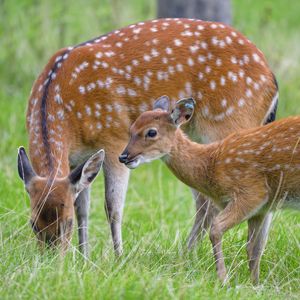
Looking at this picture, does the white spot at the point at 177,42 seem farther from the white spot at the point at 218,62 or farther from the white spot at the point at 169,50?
the white spot at the point at 218,62

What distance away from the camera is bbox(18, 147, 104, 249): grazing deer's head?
657cm

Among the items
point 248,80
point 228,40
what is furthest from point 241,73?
point 228,40

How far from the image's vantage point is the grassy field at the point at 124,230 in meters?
5.71

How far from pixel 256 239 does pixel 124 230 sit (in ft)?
5.15

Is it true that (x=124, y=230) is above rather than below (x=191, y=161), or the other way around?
below

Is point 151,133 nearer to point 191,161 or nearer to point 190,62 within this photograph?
point 191,161

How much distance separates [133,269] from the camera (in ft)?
19.3

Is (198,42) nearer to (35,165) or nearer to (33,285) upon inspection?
(35,165)

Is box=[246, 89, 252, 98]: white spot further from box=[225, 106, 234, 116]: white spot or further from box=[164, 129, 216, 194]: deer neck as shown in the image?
box=[164, 129, 216, 194]: deer neck

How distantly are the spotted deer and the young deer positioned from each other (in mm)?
766

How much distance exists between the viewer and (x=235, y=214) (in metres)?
6.55

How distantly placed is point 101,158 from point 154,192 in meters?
2.80

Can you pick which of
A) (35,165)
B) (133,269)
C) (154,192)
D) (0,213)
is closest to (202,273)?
(133,269)

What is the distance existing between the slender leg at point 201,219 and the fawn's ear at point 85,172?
0.84m
